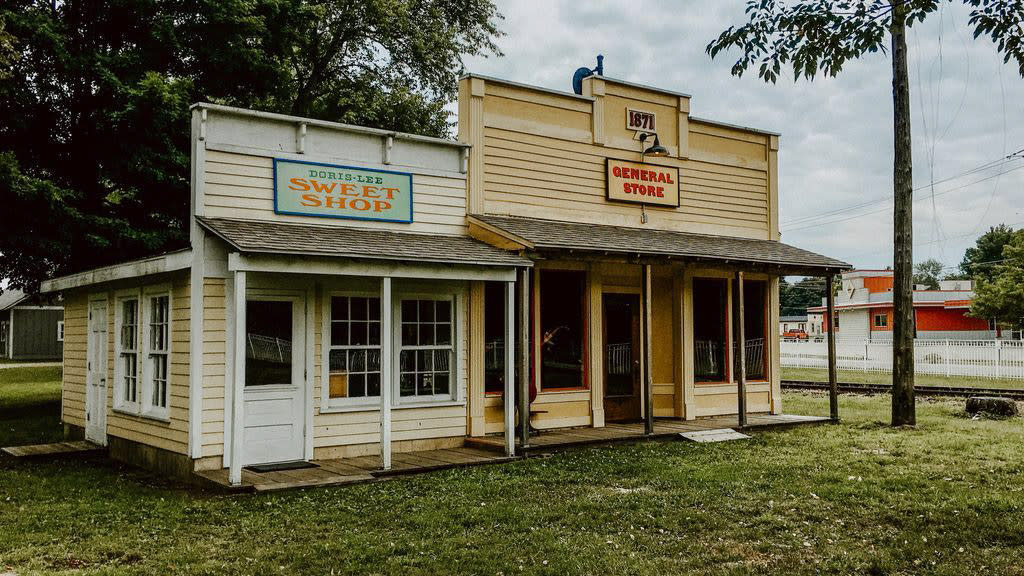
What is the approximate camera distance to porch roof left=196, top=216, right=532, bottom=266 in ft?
28.7

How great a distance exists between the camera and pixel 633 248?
11.6 m

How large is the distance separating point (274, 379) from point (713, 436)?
20.8 ft

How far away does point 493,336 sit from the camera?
11805 mm

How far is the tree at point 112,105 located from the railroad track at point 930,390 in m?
15.8

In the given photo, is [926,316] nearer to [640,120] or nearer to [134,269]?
[640,120]

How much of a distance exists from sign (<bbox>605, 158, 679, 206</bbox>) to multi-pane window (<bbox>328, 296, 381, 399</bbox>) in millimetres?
4744

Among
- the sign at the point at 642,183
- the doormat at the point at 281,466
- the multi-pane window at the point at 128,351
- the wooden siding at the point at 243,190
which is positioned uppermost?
the sign at the point at 642,183

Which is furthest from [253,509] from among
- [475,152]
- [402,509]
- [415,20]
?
[415,20]

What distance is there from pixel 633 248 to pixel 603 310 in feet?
6.28

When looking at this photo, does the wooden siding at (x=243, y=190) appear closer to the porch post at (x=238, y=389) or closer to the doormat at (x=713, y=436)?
the porch post at (x=238, y=389)

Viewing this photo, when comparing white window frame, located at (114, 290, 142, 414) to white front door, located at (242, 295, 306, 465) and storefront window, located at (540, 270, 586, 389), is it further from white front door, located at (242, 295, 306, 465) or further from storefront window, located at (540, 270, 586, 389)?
storefront window, located at (540, 270, 586, 389)

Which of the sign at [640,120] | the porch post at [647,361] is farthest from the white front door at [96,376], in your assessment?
the sign at [640,120]

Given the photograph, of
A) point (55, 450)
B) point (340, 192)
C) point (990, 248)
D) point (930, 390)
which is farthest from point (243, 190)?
point (990, 248)

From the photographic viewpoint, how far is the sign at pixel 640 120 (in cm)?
1369
